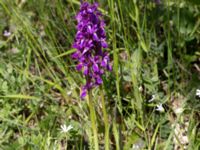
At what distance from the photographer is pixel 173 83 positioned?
2498 millimetres

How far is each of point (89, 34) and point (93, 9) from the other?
9 centimetres

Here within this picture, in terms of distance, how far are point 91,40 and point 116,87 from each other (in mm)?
720

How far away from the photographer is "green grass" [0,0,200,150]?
219cm

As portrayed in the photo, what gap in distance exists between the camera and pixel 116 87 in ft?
7.71

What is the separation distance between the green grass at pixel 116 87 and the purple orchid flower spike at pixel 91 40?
331mm

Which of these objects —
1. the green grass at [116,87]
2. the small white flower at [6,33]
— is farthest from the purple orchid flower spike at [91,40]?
the small white flower at [6,33]

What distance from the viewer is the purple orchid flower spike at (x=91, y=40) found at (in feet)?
5.42

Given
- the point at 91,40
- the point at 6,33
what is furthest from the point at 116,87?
the point at 6,33

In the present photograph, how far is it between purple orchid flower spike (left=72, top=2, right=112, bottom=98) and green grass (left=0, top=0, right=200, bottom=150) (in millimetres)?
331

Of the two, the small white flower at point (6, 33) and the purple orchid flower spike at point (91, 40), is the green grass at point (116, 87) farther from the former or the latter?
the purple orchid flower spike at point (91, 40)

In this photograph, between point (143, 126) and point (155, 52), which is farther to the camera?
point (155, 52)

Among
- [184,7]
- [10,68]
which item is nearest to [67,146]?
[10,68]

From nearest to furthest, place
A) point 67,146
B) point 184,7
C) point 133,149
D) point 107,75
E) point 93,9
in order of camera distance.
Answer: point 93,9, point 133,149, point 67,146, point 107,75, point 184,7

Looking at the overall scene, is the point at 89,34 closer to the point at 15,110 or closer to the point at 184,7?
the point at 15,110
